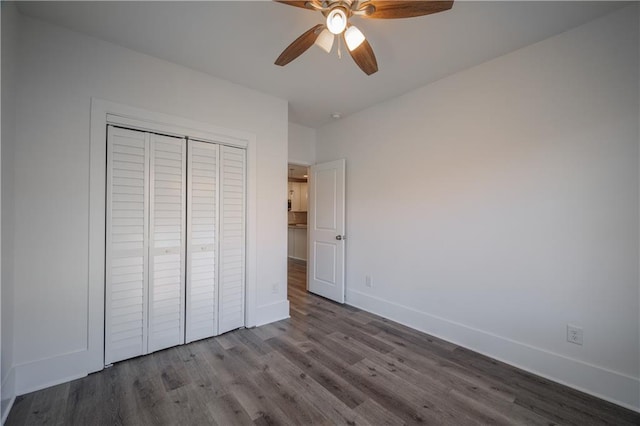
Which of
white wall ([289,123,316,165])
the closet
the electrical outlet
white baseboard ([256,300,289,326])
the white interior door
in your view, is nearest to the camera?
the electrical outlet

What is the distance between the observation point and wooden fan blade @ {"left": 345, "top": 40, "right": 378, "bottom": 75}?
173cm

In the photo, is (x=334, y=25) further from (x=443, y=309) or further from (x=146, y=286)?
(x=443, y=309)

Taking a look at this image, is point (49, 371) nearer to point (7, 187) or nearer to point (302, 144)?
point (7, 187)

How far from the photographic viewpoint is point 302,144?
4078 mm

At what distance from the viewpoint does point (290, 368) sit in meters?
2.15

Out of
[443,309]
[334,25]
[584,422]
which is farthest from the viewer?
[443,309]

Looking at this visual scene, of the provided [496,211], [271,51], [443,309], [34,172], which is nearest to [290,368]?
[443,309]

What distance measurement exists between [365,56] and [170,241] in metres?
2.22

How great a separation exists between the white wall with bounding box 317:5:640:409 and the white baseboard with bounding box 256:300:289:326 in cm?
122

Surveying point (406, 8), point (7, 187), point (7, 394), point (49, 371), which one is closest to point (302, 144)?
point (406, 8)

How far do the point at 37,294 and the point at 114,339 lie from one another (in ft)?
2.04

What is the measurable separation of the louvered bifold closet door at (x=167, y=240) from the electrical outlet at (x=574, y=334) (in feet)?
10.4

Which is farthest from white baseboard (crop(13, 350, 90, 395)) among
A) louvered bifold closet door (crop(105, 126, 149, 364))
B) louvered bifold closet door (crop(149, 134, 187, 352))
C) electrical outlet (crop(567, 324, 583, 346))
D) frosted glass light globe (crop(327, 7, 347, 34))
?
electrical outlet (crop(567, 324, 583, 346))

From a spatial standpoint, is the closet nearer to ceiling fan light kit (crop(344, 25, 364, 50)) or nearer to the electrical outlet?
ceiling fan light kit (crop(344, 25, 364, 50))
